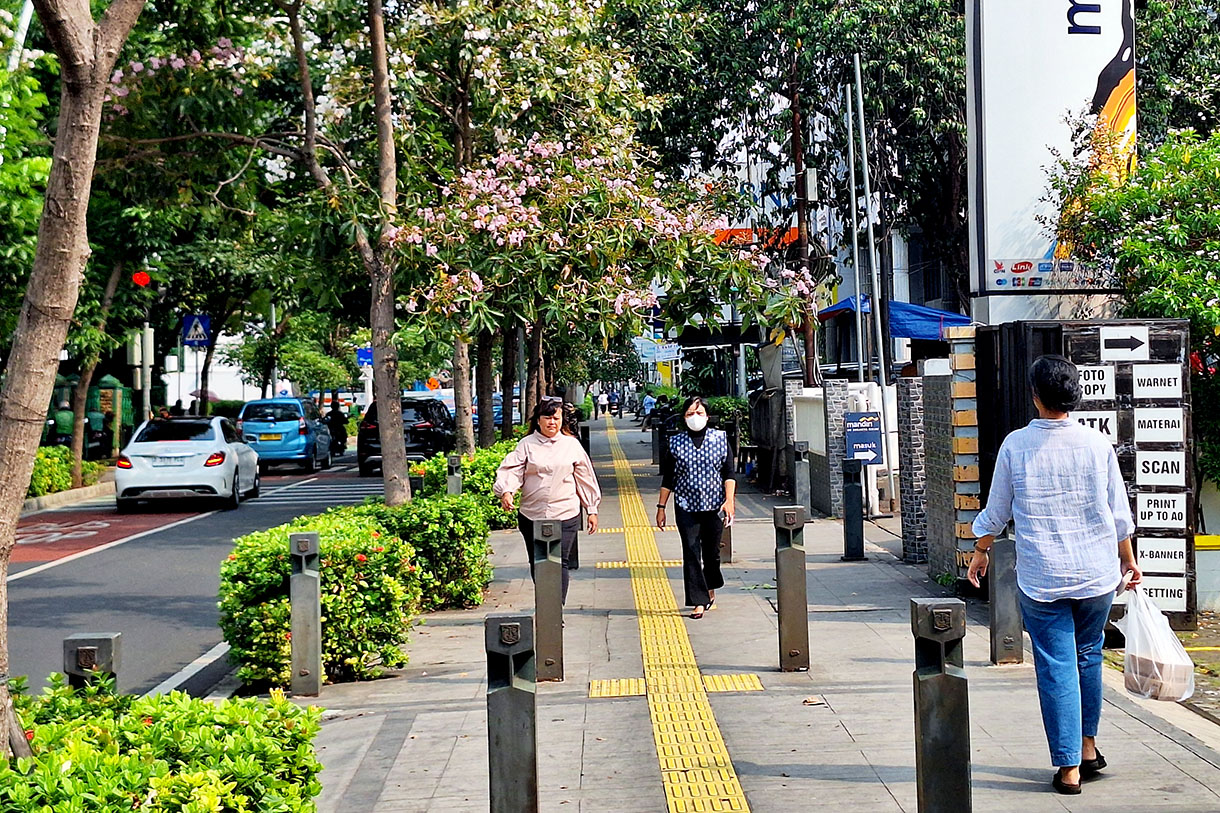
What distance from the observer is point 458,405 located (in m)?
18.9

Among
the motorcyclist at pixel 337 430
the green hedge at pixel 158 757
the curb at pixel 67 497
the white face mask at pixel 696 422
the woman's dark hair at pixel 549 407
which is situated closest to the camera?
the green hedge at pixel 158 757

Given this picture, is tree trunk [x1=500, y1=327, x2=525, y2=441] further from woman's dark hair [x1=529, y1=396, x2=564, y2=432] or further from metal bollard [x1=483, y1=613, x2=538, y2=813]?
metal bollard [x1=483, y1=613, x2=538, y2=813]

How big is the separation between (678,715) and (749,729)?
1.56 ft

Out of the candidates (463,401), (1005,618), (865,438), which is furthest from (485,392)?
(1005,618)

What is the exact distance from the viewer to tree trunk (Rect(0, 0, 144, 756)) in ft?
12.7

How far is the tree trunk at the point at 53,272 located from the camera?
12.7ft

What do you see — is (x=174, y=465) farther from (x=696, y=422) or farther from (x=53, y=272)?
(x=53, y=272)

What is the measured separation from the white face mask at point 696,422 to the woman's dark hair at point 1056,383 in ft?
15.9

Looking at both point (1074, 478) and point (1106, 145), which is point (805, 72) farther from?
point (1074, 478)

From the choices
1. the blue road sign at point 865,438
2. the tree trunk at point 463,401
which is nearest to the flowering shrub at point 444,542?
the blue road sign at point 865,438

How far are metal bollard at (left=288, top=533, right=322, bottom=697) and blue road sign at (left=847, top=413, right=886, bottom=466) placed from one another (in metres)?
9.80

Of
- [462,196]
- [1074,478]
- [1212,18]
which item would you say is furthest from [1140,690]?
[1212,18]

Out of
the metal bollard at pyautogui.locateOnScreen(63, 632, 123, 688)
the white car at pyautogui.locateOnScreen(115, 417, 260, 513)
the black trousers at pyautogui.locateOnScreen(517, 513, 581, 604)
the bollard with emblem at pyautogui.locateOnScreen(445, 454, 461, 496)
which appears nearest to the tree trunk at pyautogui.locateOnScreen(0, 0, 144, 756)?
the metal bollard at pyautogui.locateOnScreen(63, 632, 123, 688)

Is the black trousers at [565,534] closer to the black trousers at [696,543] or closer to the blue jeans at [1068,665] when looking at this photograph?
the black trousers at [696,543]
